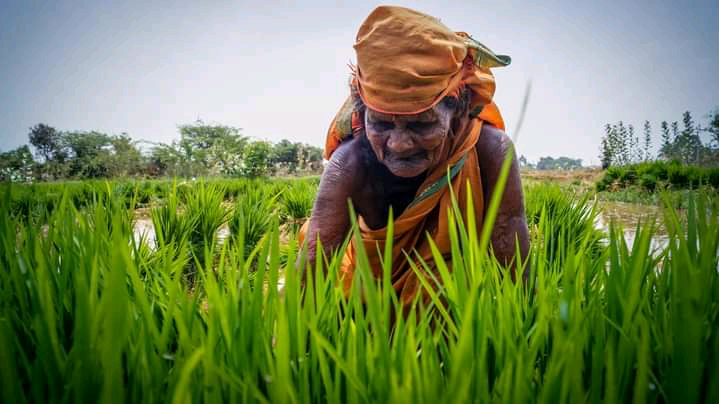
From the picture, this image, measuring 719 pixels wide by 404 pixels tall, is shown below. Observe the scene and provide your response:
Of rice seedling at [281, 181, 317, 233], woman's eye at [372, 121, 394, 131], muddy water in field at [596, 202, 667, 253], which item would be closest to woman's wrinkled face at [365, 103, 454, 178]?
woman's eye at [372, 121, 394, 131]

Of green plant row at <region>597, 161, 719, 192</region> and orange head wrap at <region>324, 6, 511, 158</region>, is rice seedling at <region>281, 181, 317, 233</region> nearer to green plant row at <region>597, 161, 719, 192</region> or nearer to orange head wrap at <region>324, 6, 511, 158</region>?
orange head wrap at <region>324, 6, 511, 158</region>

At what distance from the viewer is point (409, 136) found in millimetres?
1142

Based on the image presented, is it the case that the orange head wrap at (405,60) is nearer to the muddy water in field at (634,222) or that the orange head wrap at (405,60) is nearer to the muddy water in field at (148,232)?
the muddy water in field at (634,222)

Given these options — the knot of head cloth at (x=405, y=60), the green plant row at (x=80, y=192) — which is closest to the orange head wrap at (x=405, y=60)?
the knot of head cloth at (x=405, y=60)

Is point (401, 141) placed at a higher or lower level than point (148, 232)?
higher

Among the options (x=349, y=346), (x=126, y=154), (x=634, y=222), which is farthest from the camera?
(x=126, y=154)

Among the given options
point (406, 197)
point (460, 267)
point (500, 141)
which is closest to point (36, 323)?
point (460, 267)

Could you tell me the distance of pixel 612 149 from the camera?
73.6 feet

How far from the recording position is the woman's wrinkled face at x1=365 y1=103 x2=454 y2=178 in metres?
1.14

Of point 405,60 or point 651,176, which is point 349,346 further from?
point 651,176

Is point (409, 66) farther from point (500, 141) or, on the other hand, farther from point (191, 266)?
point (191, 266)

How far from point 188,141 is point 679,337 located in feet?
180

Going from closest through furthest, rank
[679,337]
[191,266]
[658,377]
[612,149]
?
[679,337], [658,377], [191,266], [612,149]

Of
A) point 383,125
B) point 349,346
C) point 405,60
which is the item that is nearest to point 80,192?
point 383,125
